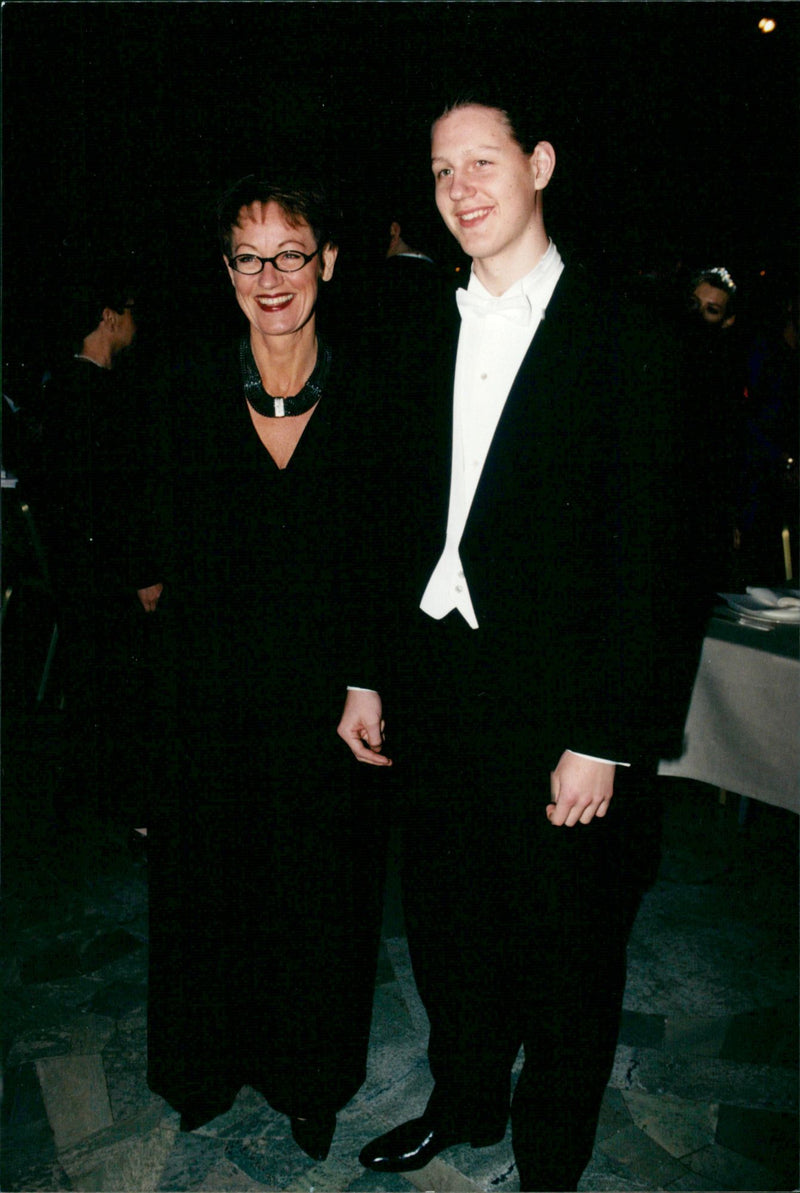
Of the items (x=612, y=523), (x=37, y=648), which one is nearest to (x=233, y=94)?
(x=612, y=523)

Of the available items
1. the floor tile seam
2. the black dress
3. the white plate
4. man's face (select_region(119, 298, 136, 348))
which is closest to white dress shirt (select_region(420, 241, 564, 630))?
the black dress

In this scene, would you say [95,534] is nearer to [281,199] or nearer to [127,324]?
[127,324]

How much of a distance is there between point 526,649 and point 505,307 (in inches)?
20.9

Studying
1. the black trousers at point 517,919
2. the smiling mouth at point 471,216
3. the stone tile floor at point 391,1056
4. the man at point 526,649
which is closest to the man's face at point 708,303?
the stone tile floor at point 391,1056

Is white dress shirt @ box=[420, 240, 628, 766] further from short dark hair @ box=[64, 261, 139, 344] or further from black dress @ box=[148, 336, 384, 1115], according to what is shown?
short dark hair @ box=[64, 261, 139, 344]

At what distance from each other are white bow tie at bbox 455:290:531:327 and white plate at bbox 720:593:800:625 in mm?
1120

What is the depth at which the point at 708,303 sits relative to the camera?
3646mm

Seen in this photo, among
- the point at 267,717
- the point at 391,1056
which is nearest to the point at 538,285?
the point at 267,717

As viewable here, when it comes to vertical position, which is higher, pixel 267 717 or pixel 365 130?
pixel 365 130

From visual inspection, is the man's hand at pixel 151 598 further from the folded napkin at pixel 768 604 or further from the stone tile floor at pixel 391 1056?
the folded napkin at pixel 768 604

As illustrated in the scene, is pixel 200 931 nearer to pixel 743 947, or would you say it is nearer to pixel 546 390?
pixel 546 390

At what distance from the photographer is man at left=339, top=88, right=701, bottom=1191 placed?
1283 millimetres

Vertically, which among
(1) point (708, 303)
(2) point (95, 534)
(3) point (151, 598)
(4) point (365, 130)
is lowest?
(3) point (151, 598)

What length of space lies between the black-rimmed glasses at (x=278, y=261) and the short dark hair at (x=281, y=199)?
0.04 meters
